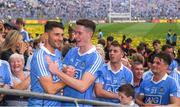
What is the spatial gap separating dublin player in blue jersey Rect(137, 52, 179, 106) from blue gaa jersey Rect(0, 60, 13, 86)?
1.95 metres

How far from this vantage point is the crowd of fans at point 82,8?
65438mm

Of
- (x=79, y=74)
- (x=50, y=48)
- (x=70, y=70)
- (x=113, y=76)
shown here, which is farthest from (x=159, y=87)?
(x=50, y=48)

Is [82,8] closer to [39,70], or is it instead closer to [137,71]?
[137,71]

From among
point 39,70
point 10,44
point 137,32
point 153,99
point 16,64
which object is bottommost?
point 137,32

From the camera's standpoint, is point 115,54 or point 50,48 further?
point 115,54

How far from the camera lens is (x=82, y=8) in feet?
251

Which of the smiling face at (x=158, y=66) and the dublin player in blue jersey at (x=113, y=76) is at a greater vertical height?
the smiling face at (x=158, y=66)

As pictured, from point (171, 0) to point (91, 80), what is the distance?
272 feet

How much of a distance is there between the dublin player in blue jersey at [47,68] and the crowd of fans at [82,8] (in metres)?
54.6

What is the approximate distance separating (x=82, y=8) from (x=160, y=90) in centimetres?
7021

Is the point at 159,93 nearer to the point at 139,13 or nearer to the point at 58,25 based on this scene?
the point at 58,25

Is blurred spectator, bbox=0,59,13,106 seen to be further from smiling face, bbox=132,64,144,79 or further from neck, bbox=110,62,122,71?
smiling face, bbox=132,64,144,79

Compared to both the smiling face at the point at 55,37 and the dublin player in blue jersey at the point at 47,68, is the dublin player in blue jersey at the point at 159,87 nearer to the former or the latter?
the dublin player in blue jersey at the point at 47,68

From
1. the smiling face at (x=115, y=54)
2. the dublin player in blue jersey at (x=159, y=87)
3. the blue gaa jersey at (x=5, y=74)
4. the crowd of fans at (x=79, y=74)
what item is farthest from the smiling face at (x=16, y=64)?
the dublin player in blue jersey at (x=159, y=87)
